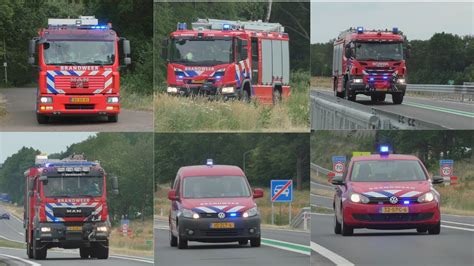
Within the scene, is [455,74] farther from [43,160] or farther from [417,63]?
[43,160]

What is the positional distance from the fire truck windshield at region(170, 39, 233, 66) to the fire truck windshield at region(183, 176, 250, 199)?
3648mm

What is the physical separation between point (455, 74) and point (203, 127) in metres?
7.52

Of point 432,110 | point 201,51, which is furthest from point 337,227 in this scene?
point 432,110

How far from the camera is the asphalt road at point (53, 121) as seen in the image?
24.8m

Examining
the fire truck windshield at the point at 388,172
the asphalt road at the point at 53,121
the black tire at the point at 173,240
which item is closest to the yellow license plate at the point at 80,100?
the asphalt road at the point at 53,121

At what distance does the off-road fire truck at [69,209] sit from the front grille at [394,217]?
6023 millimetres

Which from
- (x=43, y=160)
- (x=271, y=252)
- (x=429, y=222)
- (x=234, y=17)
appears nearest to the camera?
(x=429, y=222)

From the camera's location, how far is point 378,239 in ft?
70.6

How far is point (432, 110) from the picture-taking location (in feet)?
86.1

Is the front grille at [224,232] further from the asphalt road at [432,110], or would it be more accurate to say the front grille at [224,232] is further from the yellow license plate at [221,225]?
the asphalt road at [432,110]

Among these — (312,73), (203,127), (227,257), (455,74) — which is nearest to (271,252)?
(227,257)

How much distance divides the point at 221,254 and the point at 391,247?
3.19 meters

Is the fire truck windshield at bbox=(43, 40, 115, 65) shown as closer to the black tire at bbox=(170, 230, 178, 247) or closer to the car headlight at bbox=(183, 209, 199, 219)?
the black tire at bbox=(170, 230, 178, 247)

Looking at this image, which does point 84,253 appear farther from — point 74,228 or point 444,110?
point 444,110
